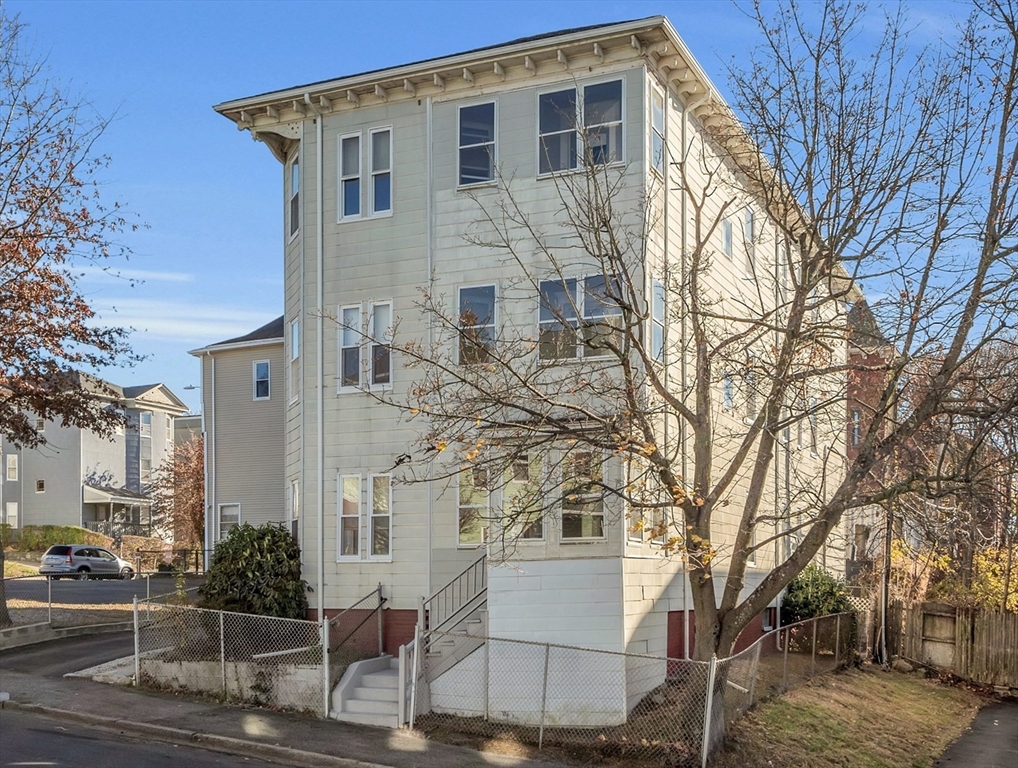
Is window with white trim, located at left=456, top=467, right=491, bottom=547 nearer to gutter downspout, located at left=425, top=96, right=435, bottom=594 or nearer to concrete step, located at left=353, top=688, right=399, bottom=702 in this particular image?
gutter downspout, located at left=425, top=96, right=435, bottom=594

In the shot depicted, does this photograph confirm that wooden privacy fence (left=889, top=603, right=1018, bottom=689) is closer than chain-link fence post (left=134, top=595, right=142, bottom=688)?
No

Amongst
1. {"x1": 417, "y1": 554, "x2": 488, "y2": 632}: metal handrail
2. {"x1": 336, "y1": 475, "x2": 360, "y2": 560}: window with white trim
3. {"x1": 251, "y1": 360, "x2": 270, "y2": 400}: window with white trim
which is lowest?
{"x1": 417, "y1": 554, "x2": 488, "y2": 632}: metal handrail

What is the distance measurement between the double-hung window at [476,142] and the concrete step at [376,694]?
27.6 feet

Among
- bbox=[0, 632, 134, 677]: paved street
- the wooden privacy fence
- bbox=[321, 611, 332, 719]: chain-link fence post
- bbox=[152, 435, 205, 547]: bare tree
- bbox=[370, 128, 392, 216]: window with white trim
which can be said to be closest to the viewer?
bbox=[321, 611, 332, 719]: chain-link fence post

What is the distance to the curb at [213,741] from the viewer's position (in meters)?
14.7

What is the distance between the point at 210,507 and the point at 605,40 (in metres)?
17.2

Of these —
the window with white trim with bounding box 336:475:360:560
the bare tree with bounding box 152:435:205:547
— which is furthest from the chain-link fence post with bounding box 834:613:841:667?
the bare tree with bounding box 152:435:205:547

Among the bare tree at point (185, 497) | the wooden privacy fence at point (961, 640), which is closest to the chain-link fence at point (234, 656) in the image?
the wooden privacy fence at point (961, 640)

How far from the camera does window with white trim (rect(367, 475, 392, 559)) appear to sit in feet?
65.4

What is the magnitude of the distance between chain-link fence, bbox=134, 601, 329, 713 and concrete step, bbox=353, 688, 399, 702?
0.54 meters

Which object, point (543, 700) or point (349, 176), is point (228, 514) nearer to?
point (349, 176)

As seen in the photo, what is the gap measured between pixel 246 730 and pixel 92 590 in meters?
24.0

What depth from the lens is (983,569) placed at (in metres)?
26.0

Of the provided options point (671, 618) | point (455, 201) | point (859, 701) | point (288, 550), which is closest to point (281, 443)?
point (288, 550)
